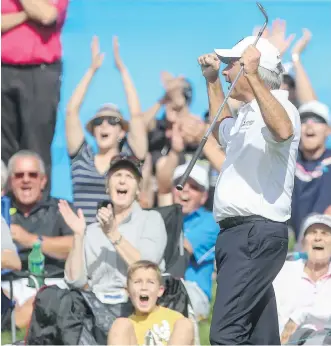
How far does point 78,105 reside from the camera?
7.91 metres

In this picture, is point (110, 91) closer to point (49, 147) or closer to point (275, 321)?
point (49, 147)

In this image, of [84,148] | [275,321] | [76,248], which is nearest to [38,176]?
[84,148]

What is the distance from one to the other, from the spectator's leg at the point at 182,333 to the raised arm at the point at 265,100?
193cm

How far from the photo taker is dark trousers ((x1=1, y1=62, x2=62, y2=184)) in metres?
7.97

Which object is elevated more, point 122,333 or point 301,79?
point 301,79

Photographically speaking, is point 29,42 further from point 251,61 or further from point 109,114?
point 251,61

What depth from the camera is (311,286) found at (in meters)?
6.89

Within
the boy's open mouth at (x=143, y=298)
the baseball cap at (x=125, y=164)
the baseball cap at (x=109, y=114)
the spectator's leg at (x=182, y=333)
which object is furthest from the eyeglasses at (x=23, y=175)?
the spectator's leg at (x=182, y=333)

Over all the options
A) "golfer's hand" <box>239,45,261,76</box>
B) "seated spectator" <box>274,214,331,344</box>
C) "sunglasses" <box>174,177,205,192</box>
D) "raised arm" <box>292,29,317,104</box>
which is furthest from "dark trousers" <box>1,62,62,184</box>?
"golfer's hand" <box>239,45,261,76</box>

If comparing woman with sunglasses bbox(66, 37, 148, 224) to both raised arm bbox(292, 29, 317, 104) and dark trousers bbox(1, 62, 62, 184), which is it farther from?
raised arm bbox(292, 29, 317, 104)

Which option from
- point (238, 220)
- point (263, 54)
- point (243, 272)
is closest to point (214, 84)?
point (263, 54)

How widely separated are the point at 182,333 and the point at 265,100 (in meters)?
2.05

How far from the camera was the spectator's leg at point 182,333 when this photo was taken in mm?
6199

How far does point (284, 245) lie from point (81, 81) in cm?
342
